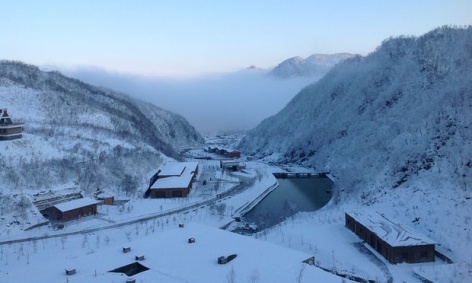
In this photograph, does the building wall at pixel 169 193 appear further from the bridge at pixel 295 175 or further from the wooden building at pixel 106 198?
the bridge at pixel 295 175

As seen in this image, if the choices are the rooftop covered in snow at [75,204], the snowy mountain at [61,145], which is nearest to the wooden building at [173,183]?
the snowy mountain at [61,145]

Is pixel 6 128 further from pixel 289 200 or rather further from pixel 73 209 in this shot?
pixel 289 200

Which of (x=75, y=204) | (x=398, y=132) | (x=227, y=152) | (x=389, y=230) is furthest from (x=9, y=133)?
(x=227, y=152)

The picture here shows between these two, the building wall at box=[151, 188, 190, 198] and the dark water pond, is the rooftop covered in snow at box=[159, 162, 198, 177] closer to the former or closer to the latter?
the building wall at box=[151, 188, 190, 198]

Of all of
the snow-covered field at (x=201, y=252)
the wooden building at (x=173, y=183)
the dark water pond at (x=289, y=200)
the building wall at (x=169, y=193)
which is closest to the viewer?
the snow-covered field at (x=201, y=252)

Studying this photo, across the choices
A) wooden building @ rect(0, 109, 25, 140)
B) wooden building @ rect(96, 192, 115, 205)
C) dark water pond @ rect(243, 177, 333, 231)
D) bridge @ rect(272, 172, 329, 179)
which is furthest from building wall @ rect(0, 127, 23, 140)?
bridge @ rect(272, 172, 329, 179)
